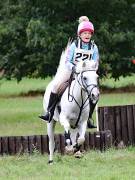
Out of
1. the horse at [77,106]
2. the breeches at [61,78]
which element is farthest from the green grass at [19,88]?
the horse at [77,106]

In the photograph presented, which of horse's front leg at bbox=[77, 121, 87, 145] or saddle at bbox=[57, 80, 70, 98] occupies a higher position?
saddle at bbox=[57, 80, 70, 98]

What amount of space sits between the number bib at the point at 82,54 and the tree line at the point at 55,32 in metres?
25.3

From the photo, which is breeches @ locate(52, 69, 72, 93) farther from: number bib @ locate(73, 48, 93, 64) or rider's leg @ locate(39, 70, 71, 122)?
number bib @ locate(73, 48, 93, 64)

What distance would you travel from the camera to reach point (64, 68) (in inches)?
486

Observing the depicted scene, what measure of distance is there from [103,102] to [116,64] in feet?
22.8

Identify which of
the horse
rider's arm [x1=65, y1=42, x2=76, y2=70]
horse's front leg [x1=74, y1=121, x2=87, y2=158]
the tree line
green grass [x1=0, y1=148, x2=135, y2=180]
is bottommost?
green grass [x1=0, y1=148, x2=135, y2=180]

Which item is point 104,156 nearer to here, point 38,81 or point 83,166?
point 83,166

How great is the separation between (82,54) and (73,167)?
194 cm

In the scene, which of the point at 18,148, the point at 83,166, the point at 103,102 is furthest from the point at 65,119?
the point at 103,102

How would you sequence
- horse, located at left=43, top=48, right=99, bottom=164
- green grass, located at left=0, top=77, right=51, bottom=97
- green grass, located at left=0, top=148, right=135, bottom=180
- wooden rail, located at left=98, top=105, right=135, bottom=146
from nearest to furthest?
green grass, located at left=0, top=148, right=135, bottom=180, horse, located at left=43, top=48, right=99, bottom=164, wooden rail, located at left=98, top=105, right=135, bottom=146, green grass, located at left=0, top=77, right=51, bottom=97

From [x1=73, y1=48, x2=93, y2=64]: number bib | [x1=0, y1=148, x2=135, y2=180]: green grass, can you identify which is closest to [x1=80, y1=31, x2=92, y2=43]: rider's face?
[x1=73, y1=48, x2=93, y2=64]: number bib

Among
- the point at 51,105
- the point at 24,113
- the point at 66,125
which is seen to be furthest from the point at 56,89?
the point at 24,113

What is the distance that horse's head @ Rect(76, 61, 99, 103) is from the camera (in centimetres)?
1101

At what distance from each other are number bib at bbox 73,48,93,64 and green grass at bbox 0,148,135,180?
6.07 feet
